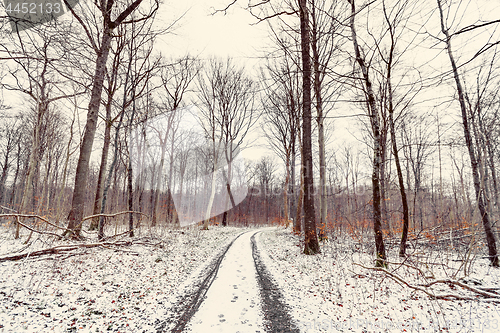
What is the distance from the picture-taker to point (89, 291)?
3891 millimetres

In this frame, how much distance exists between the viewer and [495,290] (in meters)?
4.38

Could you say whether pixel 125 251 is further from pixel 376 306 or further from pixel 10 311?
pixel 376 306

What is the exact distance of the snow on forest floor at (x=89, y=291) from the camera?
2865 millimetres

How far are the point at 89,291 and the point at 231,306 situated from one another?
112 inches

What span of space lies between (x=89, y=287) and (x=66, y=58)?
210 inches

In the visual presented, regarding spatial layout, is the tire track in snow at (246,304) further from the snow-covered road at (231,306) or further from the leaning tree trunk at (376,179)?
the leaning tree trunk at (376,179)

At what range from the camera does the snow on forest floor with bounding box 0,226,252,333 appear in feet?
9.40

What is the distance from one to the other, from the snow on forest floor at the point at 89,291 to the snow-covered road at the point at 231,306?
2.23 ft

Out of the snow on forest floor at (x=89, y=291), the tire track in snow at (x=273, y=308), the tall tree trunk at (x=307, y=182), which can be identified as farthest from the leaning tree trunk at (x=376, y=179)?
A: the snow on forest floor at (x=89, y=291)

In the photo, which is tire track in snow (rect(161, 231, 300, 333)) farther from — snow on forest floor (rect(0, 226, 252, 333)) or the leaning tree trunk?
the leaning tree trunk

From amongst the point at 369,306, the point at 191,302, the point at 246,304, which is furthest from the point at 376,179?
the point at 191,302

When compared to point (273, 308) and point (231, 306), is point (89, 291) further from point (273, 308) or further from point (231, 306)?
point (273, 308)

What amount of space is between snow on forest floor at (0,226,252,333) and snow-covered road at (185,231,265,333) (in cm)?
68

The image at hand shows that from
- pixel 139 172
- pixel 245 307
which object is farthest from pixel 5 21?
pixel 139 172
